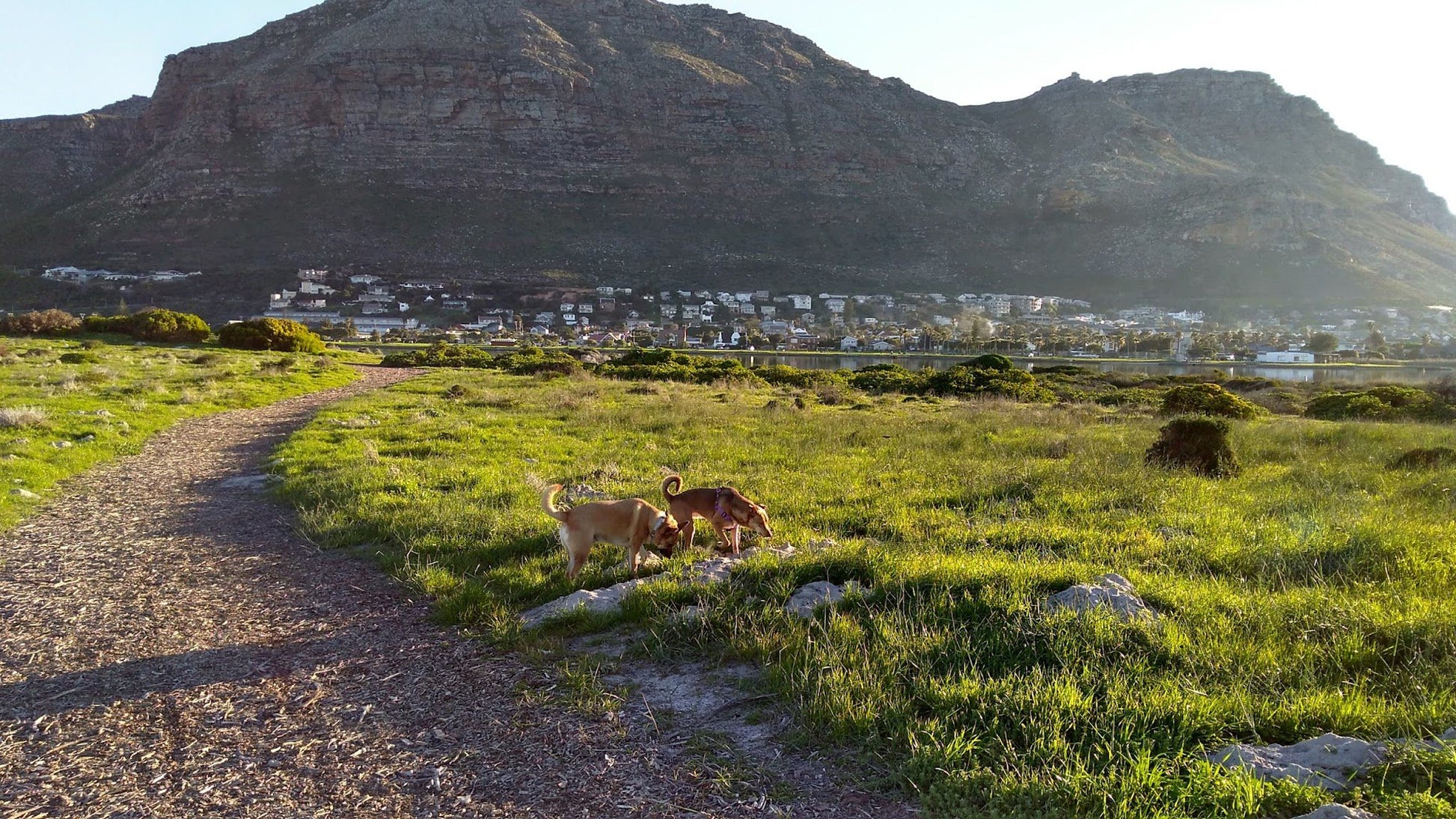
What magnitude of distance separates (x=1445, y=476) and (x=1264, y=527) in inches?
199

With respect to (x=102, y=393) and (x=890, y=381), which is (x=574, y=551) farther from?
(x=890, y=381)

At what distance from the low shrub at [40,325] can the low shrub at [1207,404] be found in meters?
53.0

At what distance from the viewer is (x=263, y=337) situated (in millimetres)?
40625

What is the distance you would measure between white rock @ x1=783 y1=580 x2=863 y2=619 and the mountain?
95855 millimetres

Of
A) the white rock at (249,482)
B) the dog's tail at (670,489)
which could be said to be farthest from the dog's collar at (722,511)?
the white rock at (249,482)

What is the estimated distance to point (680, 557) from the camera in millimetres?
6305

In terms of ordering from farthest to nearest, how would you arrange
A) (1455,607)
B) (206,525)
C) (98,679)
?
(206,525) < (1455,607) < (98,679)

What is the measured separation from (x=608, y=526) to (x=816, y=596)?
1829 mm

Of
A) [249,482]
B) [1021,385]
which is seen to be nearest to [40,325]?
[249,482]

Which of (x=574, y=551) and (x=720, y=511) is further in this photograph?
(x=720, y=511)

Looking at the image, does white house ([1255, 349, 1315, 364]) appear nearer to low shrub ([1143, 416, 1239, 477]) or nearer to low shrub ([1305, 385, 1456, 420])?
low shrub ([1305, 385, 1456, 420])

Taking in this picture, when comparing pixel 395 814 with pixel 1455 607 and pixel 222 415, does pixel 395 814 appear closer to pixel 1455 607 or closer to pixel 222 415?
pixel 1455 607

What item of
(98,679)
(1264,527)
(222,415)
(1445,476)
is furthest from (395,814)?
(222,415)

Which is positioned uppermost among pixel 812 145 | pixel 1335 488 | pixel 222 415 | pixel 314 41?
pixel 314 41
